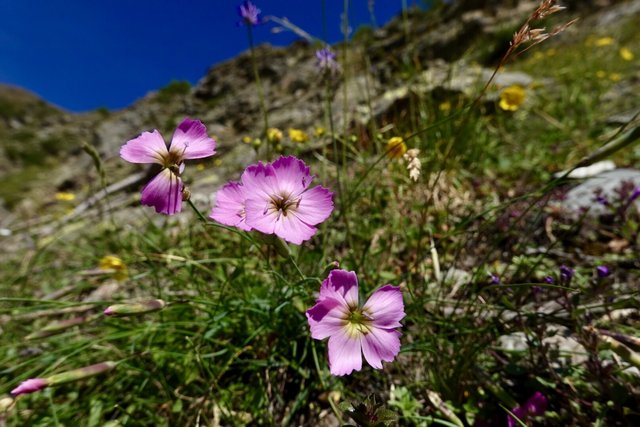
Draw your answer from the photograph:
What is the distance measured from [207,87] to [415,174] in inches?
729

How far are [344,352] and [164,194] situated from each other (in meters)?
0.59

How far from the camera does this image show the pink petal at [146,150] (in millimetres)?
817

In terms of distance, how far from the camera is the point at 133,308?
0.99m

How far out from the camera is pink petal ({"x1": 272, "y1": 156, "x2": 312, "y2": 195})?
880mm

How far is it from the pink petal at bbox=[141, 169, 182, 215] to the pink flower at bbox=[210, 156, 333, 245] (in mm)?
97

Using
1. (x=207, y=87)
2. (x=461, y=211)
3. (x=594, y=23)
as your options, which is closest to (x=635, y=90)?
(x=461, y=211)

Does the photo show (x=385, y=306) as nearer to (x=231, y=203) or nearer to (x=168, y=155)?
(x=231, y=203)

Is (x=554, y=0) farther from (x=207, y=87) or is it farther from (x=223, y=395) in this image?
(x=207, y=87)

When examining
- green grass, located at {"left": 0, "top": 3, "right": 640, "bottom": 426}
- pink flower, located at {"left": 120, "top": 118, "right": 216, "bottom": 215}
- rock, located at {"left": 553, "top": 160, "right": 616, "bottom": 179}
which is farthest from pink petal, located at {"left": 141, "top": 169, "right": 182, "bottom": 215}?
rock, located at {"left": 553, "top": 160, "right": 616, "bottom": 179}

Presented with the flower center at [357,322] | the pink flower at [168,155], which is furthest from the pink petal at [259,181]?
the flower center at [357,322]

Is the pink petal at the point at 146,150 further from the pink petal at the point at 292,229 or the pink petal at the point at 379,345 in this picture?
the pink petal at the point at 379,345

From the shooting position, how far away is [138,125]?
706 inches

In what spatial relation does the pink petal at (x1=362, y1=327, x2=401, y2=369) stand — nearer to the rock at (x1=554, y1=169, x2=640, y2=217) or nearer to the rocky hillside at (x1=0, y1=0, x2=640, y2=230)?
the rocky hillside at (x1=0, y1=0, x2=640, y2=230)

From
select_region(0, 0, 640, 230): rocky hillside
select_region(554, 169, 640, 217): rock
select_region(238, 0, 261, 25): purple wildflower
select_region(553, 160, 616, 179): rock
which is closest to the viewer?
select_region(238, 0, 261, 25): purple wildflower
